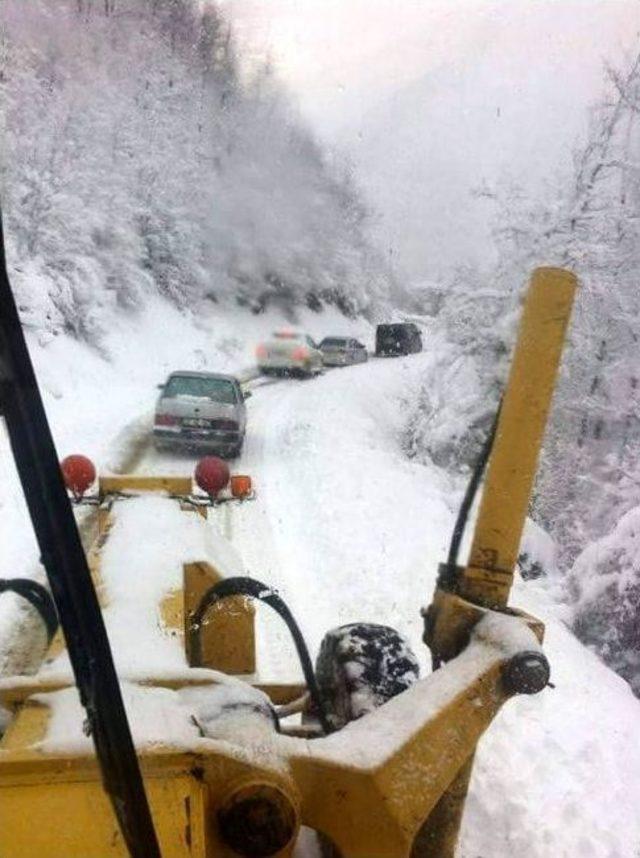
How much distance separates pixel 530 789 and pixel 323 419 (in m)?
12.1

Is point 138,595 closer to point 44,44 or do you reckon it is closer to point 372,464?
point 372,464

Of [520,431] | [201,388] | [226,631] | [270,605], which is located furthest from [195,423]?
[520,431]

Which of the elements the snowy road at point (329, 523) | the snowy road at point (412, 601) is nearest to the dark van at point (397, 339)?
the snowy road at point (329, 523)

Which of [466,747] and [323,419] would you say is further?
[323,419]

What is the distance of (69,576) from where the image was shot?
86 centimetres

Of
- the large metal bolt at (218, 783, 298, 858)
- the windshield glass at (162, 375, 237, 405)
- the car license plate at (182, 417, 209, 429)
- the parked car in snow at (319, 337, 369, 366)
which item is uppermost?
the parked car in snow at (319, 337, 369, 366)

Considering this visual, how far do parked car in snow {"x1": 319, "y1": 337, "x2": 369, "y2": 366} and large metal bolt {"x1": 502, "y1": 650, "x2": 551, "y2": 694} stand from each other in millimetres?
27669

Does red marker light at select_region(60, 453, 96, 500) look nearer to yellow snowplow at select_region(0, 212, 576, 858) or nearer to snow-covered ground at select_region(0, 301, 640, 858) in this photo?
yellow snowplow at select_region(0, 212, 576, 858)

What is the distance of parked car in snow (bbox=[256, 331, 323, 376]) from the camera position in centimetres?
2400

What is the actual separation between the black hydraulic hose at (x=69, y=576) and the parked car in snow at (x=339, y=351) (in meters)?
28.6

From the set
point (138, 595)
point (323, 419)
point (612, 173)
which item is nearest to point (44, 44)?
point (323, 419)

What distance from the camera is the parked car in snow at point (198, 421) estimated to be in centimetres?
1184

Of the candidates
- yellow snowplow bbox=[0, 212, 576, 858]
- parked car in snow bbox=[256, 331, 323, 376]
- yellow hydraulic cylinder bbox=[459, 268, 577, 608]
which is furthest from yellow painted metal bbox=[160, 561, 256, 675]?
parked car in snow bbox=[256, 331, 323, 376]

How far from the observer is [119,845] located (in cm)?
127
